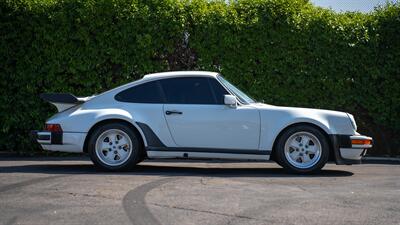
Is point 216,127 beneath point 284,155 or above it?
above

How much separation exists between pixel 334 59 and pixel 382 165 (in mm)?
2324

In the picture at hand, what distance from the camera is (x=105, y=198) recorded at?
709cm

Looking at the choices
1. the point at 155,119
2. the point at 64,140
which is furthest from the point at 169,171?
the point at 64,140

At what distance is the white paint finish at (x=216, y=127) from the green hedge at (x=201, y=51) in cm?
325

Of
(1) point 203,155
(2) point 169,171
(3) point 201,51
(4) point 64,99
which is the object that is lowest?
(2) point 169,171

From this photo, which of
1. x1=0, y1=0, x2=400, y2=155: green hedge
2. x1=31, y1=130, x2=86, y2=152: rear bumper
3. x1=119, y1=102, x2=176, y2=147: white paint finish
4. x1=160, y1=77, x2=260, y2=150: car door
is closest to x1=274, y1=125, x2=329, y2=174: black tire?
x1=160, y1=77, x2=260, y2=150: car door

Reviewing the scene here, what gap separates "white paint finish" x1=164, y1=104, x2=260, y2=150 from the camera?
9539mm

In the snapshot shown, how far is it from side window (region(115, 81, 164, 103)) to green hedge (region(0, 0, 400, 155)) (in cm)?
287

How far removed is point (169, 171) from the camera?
384 inches

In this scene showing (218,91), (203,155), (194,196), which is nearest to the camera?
(194,196)

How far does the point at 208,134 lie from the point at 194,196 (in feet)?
7.77

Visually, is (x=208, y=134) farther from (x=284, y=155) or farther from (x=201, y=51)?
(x=201, y=51)

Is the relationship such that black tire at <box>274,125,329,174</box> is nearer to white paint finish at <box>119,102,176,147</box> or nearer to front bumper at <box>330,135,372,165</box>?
front bumper at <box>330,135,372,165</box>

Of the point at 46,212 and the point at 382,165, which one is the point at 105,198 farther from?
the point at 382,165
